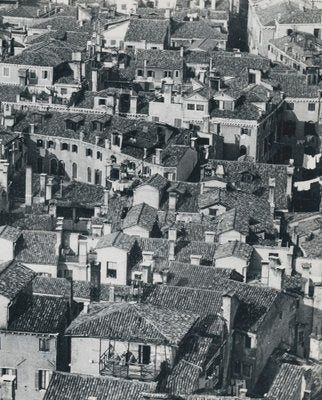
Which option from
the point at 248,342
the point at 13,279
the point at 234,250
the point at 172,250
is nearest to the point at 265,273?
the point at 234,250

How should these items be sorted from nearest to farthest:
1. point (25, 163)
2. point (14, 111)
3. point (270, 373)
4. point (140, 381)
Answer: point (140, 381) → point (270, 373) → point (25, 163) → point (14, 111)

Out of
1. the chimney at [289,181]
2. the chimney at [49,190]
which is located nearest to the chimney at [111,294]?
the chimney at [49,190]

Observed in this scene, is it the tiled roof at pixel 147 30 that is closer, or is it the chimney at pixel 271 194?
the chimney at pixel 271 194

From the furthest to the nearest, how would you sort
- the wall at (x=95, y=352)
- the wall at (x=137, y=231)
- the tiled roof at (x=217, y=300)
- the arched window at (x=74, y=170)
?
1. the arched window at (x=74, y=170)
2. the wall at (x=137, y=231)
3. the tiled roof at (x=217, y=300)
4. the wall at (x=95, y=352)

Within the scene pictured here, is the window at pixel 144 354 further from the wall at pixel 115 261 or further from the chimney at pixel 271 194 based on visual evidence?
the chimney at pixel 271 194

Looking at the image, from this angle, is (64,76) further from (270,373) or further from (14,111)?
(270,373)

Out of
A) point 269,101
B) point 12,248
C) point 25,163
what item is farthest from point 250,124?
point 12,248

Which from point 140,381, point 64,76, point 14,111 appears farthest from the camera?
point 64,76
